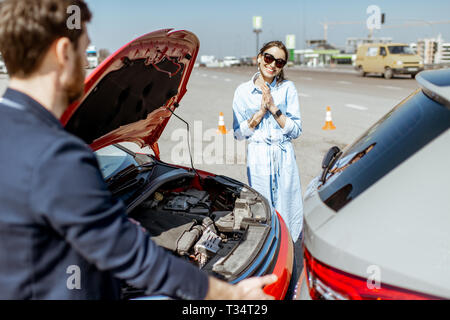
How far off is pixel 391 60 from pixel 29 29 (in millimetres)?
25116

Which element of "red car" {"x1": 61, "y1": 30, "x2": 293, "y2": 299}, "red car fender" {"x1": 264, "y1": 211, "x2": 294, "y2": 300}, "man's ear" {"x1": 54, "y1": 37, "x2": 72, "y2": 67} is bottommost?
"red car fender" {"x1": 264, "y1": 211, "x2": 294, "y2": 300}

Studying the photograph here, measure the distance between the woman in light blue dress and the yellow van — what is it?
2150 centimetres

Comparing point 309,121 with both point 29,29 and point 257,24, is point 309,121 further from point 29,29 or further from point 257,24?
point 257,24

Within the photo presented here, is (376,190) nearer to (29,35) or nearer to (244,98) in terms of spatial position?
(29,35)

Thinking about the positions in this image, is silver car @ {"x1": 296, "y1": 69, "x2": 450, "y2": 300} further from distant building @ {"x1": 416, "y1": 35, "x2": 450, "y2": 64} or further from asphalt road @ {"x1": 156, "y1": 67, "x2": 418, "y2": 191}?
distant building @ {"x1": 416, "y1": 35, "x2": 450, "y2": 64}

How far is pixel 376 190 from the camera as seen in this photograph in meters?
1.50

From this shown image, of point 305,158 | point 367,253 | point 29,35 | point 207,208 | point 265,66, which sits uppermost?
point 29,35

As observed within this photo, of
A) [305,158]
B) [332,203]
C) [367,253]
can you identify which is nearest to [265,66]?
[332,203]

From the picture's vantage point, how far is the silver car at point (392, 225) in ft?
4.33

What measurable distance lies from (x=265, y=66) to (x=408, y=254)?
2.63 meters

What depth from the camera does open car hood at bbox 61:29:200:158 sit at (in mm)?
1963

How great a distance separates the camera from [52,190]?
3.49ft

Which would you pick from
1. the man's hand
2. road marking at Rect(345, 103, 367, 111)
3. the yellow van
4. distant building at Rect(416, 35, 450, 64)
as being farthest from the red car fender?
distant building at Rect(416, 35, 450, 64)
